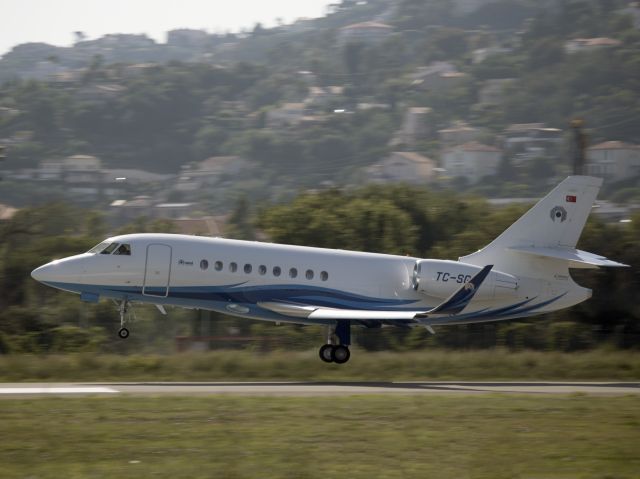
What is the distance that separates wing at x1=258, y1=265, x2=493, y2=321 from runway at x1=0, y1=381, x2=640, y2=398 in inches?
68.4

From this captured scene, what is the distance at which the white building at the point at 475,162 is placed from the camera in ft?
464

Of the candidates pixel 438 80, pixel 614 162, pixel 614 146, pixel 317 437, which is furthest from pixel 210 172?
pixel 317 437

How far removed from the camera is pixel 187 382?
2544 centimetres

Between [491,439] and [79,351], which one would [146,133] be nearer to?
[79,351]

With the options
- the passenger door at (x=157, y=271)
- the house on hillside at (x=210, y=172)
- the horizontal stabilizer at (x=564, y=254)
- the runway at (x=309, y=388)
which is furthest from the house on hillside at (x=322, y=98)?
the runway at (x=309, y=388)

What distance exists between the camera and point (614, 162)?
124 metres

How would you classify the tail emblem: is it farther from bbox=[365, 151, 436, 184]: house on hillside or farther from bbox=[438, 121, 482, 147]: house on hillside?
bbox=[438, 121, 482, 147]: house on hillside

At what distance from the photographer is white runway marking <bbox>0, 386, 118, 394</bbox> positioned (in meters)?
22.0

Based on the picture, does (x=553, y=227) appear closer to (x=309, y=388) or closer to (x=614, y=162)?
(x=309, y=388)

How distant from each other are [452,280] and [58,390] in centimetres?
1077

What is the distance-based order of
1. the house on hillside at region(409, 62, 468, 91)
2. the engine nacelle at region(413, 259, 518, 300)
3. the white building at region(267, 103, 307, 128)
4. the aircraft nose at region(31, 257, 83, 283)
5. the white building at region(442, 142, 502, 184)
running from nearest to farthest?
1. the aircraft nose at region(31, 257, 83, 283)
2. the engine nacelle at region(413, 259, 518, 300)
3. the white building at region(442, 142, 502, 184)
4. the white building at region(267, 103, 307, 128)
5. the house on hillside at region(409, 62, 468, 91)

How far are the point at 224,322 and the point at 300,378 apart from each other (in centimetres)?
881

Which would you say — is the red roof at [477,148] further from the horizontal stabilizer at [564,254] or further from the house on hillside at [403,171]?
the horizontal stabilizer at [564,254]

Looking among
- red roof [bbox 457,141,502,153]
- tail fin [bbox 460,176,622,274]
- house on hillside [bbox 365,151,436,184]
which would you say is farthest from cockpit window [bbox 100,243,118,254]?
red roof [bbox 457,141,502,153]
